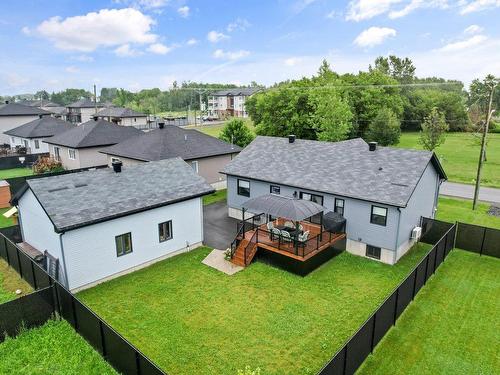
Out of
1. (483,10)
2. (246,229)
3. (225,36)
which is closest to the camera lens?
(246,229)

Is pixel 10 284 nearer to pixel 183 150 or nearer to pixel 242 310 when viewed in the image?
pixel 242 310

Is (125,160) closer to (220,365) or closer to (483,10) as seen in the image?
(220,365)

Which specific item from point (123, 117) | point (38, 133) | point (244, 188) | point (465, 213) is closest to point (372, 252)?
point (244, 188)

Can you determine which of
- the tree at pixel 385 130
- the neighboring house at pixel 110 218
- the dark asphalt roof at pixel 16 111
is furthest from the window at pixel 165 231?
the dark asphalt roof at pixel 16 111

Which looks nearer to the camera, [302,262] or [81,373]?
[81,373]

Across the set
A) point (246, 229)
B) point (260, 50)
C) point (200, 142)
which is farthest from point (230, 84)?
point (246, 229)
